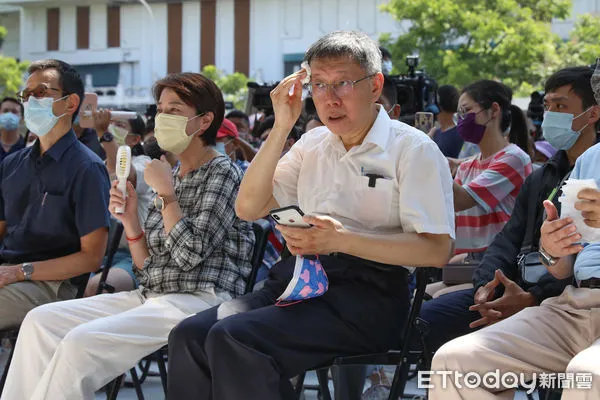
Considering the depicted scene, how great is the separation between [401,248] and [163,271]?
137 centimetres

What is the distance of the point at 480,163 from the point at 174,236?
2004 millimetres

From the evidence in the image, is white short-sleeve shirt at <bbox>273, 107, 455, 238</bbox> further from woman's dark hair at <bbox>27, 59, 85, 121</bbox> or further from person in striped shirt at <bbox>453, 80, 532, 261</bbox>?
woman's dark hair at <bbox>27, 59, 85, 121</bbox>

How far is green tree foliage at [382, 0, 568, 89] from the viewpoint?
1219 inches

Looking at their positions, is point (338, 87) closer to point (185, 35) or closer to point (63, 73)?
point (63, 73)

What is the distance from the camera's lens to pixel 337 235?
3.57 meters

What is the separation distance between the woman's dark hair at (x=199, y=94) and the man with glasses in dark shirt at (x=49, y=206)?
67 cm

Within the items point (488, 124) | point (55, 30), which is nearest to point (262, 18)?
point (55, 30)

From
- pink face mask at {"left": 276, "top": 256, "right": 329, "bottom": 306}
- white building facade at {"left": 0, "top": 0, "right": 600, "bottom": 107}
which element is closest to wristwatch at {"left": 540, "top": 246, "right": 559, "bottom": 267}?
pink face mask at {"left": 276, "top": 256, "right": 329, "bottom": 306}

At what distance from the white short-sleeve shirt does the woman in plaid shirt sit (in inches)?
24.0

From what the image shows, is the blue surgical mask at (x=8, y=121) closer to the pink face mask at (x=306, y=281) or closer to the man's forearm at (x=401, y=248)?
the pink face mask at (x=306, y=281)

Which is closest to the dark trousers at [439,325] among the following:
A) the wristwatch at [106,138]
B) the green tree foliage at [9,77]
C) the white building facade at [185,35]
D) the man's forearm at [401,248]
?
the man's forearm at [401,248]

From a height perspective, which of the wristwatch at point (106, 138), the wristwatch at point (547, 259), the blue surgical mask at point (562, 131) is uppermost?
the blue surgical mask at point (562, 131)

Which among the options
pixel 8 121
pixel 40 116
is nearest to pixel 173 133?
pixel 40 116

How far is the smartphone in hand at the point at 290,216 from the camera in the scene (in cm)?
350
